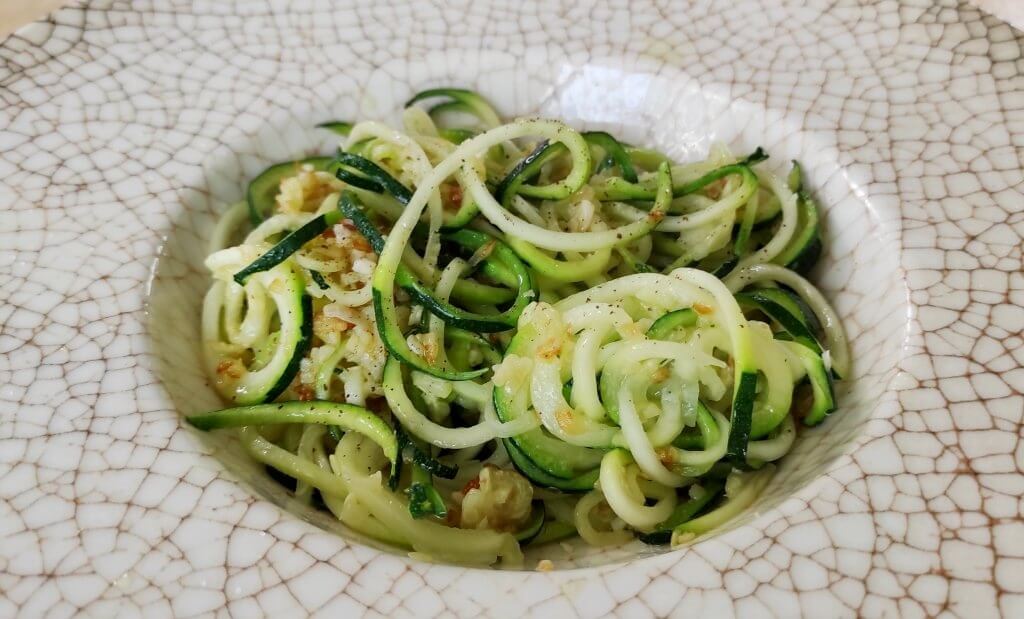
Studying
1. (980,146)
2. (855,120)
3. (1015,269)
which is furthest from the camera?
(855,120)

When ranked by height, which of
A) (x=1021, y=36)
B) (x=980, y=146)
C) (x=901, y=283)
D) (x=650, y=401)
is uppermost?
(x=1021, y=36)

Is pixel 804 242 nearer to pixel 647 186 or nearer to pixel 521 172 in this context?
pixel 647 186

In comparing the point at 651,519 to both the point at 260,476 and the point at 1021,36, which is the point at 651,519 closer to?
the point at 260,476

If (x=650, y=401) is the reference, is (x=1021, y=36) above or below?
above

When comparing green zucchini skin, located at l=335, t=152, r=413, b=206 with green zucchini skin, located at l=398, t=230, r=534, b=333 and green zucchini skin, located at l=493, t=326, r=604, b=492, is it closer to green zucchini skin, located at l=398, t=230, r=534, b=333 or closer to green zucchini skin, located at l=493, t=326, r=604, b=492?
green zucchini skin, located at l=398, t=230, r=534, b=333

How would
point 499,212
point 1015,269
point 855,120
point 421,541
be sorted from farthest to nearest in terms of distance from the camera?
point 855,120, point 499,212, point 1015,269, point 421,541

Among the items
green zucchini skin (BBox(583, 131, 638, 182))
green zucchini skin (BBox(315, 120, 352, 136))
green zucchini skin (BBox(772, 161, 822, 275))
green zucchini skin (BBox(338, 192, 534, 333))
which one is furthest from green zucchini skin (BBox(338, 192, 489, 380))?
green zucchini skin (BBox(772, 161, 822, 275))

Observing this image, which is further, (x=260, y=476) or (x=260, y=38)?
(x=260, y=38)

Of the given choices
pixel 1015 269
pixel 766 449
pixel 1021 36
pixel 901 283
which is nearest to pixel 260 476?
pixel 766 449
